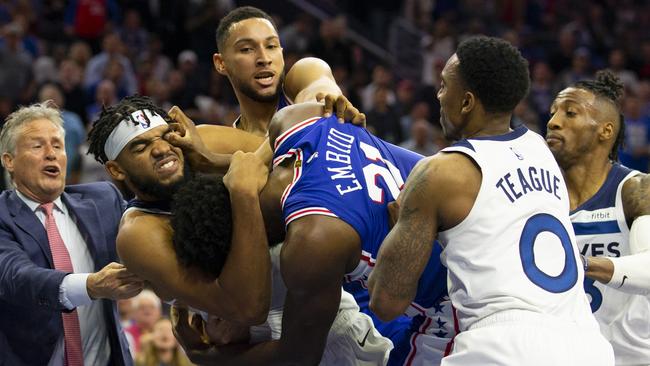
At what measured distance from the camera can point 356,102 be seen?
1132 cm

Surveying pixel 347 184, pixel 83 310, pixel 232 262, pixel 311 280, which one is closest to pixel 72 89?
pixel 83 310

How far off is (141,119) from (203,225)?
0.73 m

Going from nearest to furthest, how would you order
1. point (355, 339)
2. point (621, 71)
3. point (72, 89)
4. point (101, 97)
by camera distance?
point (355, 339)
point (101, 97)
point (72, 89)
point (621, 71)

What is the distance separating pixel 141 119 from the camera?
4.20 m

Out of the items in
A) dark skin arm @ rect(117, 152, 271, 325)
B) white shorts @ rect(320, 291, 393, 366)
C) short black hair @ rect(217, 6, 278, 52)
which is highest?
short black hair @ rect(217, 6, 278, 52)

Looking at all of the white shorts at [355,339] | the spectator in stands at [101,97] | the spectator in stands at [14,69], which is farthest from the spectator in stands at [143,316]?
the spectator in stands at [14,69]

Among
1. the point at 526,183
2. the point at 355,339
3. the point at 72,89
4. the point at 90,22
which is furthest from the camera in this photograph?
the point at 90,22

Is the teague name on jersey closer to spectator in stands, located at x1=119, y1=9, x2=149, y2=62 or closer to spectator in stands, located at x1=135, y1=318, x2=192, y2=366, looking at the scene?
spectator in stands, located at x1=135, y1=318, x2=192, y2=366

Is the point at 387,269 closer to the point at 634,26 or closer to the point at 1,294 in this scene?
the point at 1,294

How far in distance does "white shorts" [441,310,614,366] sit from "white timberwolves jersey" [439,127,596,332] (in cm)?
4

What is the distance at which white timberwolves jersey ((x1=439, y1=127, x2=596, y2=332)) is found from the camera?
3268mm

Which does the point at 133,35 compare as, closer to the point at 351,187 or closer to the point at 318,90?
the point at 318,90

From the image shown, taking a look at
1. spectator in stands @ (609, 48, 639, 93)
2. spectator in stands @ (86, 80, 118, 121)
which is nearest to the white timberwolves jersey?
spectator in stands @ (86, 80, 118, 121)

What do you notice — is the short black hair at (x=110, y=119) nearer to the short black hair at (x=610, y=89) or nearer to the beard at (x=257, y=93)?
the beard at (x=257, y=93)
